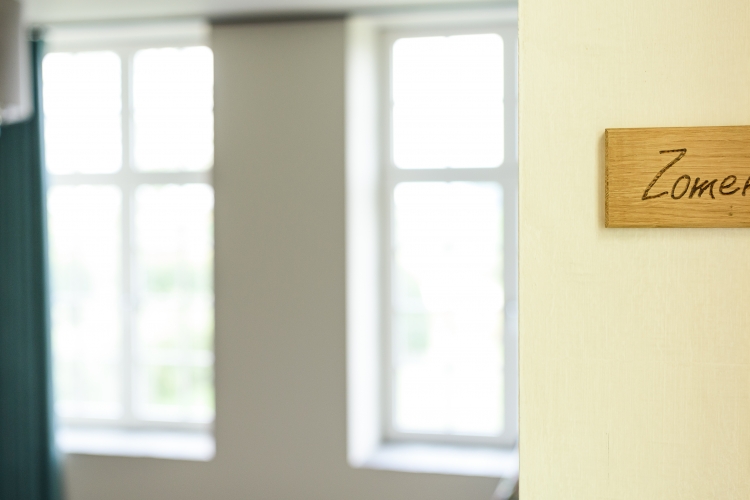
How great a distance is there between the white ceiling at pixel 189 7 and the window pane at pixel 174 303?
3.07ft

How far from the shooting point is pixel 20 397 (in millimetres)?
3680

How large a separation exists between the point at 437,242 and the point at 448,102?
2.29 feet

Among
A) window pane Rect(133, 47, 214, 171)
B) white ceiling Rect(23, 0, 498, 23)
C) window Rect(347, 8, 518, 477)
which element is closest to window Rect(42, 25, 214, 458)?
window pane Rect(133, 47, 214, 171)

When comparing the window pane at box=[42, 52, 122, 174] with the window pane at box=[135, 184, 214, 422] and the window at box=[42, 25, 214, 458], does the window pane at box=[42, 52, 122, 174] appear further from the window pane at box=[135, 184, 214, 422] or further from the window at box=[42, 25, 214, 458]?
the window pane at box=[135, 184, 214, 422]

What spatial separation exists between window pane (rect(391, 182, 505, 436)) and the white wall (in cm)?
46

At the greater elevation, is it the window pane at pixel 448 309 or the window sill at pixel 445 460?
the window pane at pixel 448 309

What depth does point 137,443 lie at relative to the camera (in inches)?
148

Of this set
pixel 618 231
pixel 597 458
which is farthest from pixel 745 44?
pixel 597 458

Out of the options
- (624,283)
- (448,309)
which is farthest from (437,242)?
(624,283)

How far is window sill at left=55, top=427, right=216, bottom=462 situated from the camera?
11.8 ft

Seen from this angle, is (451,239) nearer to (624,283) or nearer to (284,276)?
(284,276)

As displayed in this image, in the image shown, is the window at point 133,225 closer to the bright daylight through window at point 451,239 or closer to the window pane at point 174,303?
the window pane at point 174,303

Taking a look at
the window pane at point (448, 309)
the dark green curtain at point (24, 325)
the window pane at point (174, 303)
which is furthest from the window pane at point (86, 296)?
the window pane at point (448, 309)

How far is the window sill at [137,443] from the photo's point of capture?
3.59m
